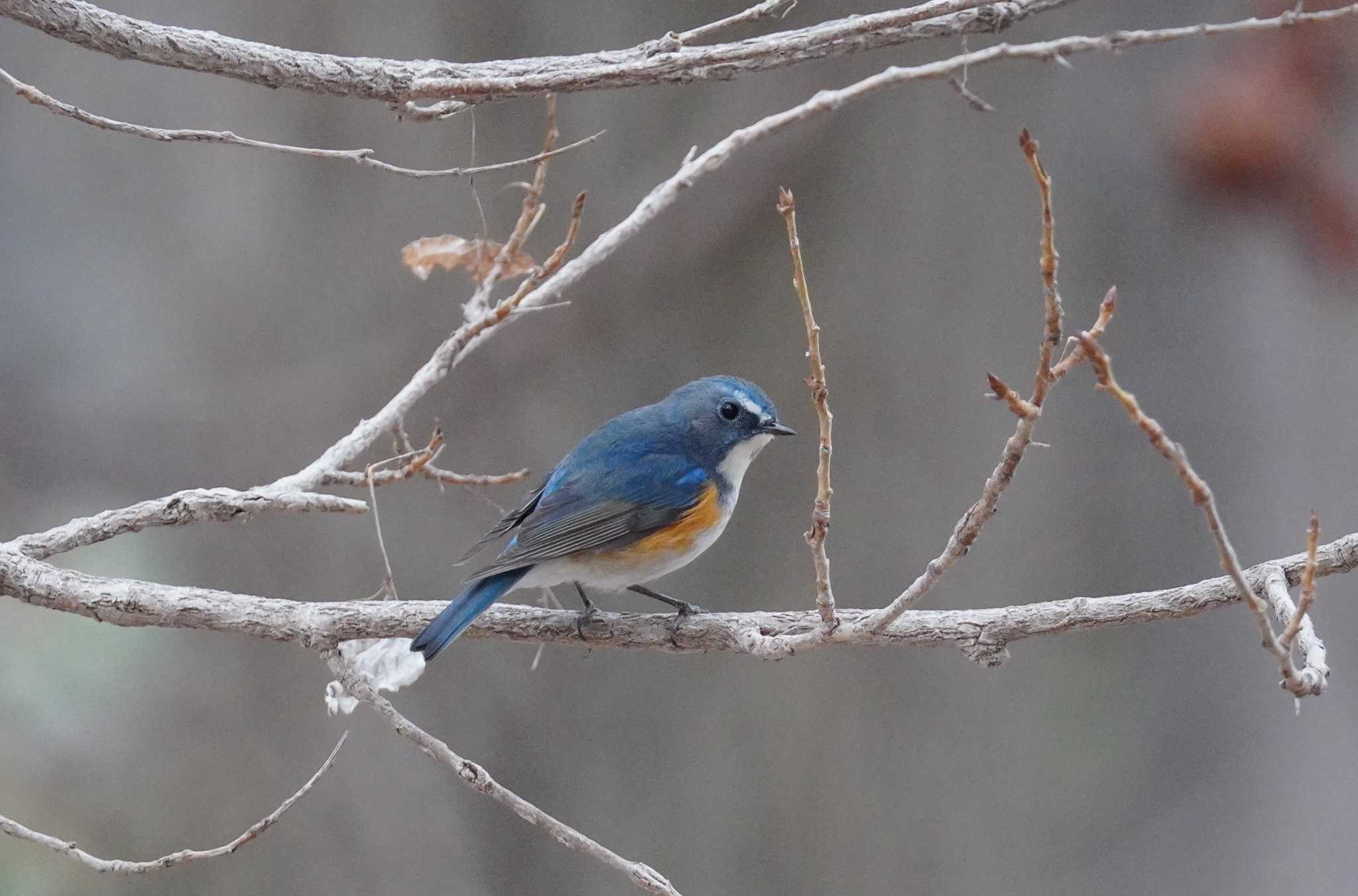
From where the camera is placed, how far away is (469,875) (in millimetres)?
4766

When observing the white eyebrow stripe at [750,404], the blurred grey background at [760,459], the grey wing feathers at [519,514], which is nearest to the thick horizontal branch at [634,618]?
the grey wing feathers at [519,514]

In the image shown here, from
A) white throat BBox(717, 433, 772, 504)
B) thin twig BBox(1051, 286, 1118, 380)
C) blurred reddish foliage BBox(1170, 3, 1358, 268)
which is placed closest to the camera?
thin twig BBox(1051, 286, 1118, 380)

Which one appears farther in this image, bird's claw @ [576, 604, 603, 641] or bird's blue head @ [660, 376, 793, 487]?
bird's blue head @ [660, 376, 793, 487]

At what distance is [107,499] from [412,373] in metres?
1.30

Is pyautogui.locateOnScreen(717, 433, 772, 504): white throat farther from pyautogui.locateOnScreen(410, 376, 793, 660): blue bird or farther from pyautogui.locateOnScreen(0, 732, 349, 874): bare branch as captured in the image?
pyautogui.locateOnScreen(0, 732, 349, 874): bare branch

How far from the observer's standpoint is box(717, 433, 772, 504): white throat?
316 cm

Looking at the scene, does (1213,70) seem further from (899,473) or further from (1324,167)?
(899,473)

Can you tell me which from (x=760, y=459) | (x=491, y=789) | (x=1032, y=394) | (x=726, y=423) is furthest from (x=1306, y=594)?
(x=760, y=459)

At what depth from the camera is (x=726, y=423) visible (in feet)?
10.4

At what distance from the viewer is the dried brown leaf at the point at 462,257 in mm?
2857

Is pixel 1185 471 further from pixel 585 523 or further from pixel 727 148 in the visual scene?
pixel 585 523

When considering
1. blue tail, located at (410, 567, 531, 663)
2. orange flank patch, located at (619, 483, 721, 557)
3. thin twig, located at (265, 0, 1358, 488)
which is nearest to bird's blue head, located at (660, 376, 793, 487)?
orange flank patch, located at (619, 483, 721, 557)

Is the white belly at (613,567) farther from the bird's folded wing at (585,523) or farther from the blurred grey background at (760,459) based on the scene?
the blurred grey background at (760,459)

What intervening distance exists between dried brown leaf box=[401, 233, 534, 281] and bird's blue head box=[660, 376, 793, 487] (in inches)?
23.3
